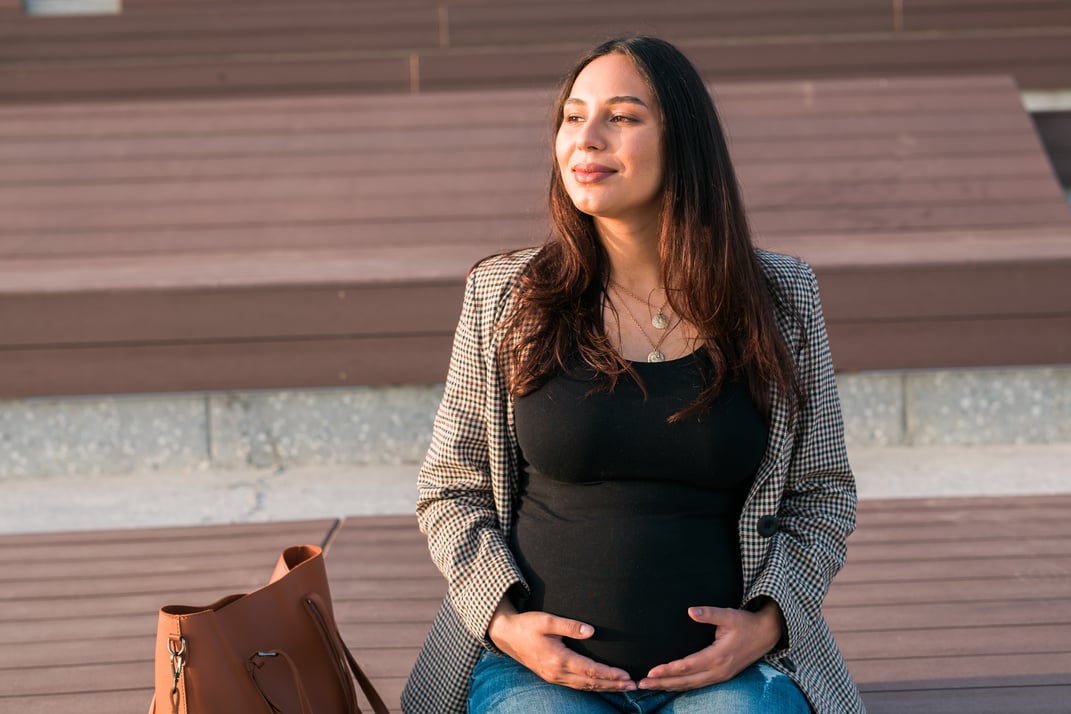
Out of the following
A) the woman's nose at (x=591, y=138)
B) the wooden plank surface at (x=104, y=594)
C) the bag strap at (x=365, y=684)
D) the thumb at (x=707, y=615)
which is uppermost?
the woman's nose at (x=591, y=138)

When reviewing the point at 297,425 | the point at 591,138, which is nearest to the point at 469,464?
the point at 591,138

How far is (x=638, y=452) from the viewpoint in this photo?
1.53 metres

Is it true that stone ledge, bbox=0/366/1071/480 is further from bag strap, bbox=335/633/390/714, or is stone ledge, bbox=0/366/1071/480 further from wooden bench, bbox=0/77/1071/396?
bag strap, bbox=335/633/390/714

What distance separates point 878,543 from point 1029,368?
127cm

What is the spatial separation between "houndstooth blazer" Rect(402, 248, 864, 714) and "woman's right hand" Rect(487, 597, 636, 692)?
55 mm

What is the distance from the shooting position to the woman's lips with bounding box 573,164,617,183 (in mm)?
1569

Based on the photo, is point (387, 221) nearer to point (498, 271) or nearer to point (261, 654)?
point (498, 271)

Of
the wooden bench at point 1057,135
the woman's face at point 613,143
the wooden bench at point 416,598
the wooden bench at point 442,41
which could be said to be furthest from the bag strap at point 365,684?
the wooden bench at point 442,41

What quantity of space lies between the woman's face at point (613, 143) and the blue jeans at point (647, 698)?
0.64 meters

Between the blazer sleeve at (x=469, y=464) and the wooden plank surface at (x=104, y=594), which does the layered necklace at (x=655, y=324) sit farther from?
the wooden plank surface at (x=104, y=594)

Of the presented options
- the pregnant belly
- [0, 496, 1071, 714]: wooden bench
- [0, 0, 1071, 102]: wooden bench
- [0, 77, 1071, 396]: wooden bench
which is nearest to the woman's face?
the pregnant belly

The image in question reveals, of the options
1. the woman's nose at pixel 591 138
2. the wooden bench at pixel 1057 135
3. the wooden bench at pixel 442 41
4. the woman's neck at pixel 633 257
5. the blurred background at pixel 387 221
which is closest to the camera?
the woman's nose at pixel 591 138

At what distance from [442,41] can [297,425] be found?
9.50 ft

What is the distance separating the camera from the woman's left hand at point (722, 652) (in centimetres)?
147
